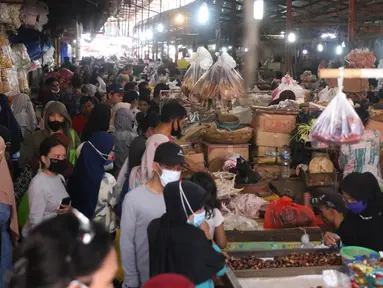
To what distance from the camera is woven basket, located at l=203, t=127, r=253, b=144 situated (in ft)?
21.2

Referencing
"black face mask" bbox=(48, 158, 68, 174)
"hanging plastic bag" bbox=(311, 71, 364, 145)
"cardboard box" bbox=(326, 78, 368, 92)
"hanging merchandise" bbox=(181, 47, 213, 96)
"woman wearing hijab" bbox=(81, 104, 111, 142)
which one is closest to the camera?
"hanging plastic bag" bbox=(311, 71, 364, 145)

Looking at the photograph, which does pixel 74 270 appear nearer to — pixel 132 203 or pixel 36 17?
pixel 132 203

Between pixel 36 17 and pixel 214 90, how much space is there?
3.52 m

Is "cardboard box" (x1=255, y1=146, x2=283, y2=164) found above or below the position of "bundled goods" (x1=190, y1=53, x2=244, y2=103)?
below

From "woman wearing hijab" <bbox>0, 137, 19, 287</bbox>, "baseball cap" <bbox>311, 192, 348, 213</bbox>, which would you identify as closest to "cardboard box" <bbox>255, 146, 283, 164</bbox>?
"baseball cap" <bbox>311, 192, 348, 213</bbox>

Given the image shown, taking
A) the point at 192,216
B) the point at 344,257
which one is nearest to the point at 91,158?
the point at 192,216

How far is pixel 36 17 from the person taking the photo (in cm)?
830

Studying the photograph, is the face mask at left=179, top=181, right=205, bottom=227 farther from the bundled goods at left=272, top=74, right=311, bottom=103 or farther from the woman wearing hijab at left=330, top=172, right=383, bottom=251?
the bundled goods at left=272, top=74, right=311, bottom=103

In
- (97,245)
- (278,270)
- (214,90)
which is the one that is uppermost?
(214,90)

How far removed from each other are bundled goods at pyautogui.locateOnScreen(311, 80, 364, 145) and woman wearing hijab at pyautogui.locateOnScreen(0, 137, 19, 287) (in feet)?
7.67

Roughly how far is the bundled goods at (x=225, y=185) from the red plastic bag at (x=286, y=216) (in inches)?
24.2

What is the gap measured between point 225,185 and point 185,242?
2.88 m

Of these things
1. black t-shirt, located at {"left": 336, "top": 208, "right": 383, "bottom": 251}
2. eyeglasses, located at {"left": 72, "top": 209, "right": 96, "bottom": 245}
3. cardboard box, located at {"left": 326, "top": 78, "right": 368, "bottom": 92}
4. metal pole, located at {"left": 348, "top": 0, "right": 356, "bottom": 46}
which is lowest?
black t-shirt, located at {"left": 336, "top": 208, "right": 383, "bottom": 251}

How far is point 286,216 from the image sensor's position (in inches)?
189
